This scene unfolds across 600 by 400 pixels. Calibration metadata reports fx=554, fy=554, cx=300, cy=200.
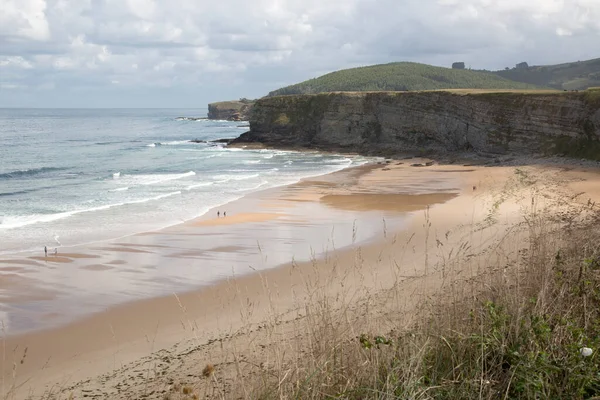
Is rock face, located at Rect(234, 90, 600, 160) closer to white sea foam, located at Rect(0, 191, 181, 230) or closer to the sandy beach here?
the sandy beach

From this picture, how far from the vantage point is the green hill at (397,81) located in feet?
376

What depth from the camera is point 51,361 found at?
9.39 metres

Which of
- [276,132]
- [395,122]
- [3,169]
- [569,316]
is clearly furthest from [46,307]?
[276,132]

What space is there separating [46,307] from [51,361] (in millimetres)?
3159

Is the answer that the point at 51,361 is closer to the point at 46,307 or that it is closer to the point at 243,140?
the point at 46,307

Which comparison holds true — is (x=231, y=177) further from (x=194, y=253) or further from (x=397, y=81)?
(x=397, y=81)

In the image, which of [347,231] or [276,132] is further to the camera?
[276,132]

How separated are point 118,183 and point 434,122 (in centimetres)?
2979

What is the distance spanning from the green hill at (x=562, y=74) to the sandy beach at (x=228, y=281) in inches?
5728

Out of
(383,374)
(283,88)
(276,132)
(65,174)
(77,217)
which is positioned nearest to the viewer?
(383,374)

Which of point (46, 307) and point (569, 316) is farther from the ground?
point (569, 316)

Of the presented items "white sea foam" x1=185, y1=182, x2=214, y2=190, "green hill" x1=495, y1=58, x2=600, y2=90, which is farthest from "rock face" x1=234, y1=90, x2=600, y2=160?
"green hill" x1=495, y1=58, x2=600, y2=90

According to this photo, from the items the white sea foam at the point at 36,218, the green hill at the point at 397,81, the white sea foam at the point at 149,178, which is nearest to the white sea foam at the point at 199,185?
the white sea foam at the point at 149,178

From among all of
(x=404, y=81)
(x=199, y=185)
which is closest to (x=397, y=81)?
(x=404, y=81)
